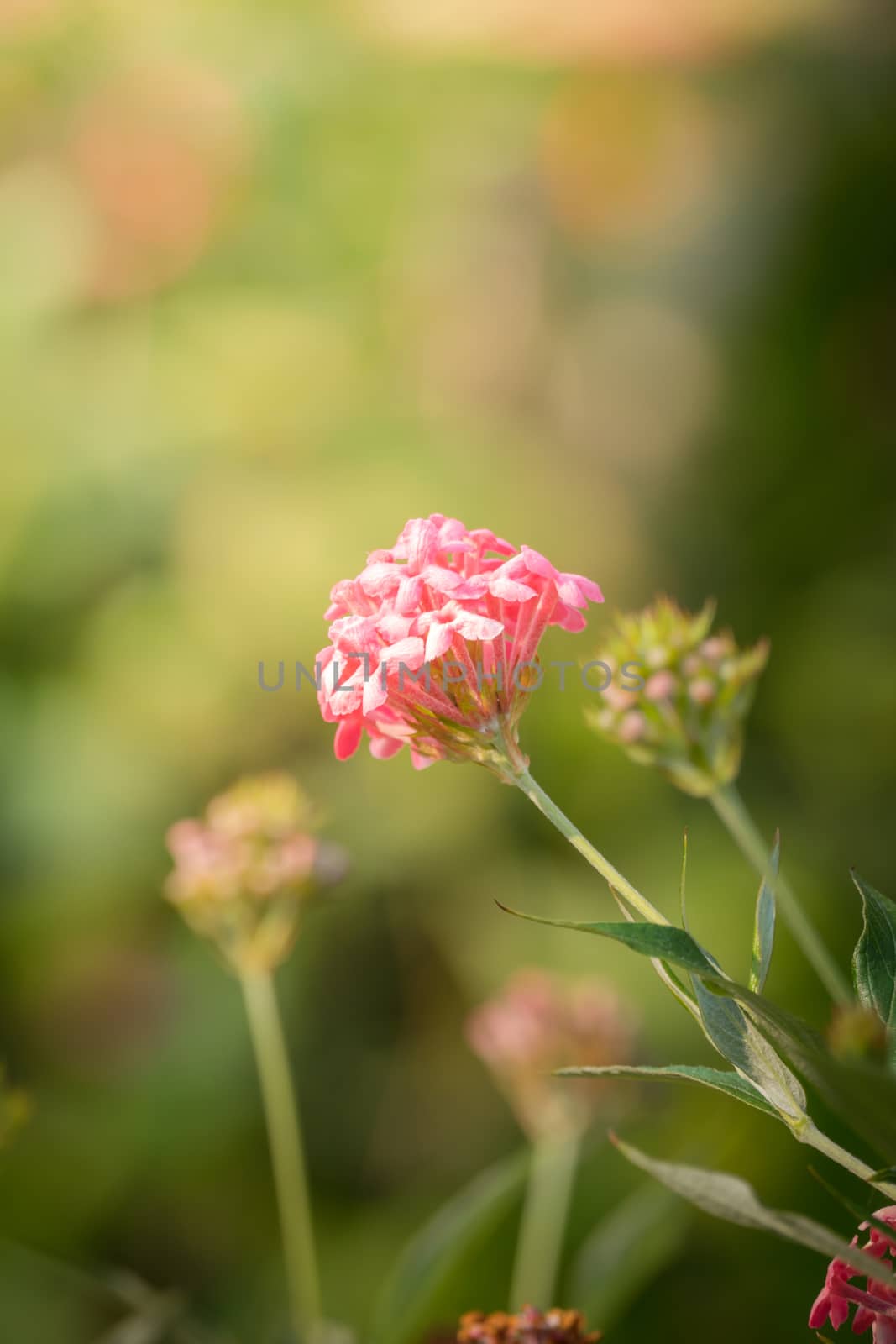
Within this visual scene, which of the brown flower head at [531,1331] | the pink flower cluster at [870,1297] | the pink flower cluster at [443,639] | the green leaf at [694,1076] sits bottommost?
the brown flower head at [531,1331]

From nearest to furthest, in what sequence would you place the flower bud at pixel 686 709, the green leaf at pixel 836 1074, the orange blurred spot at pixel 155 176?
the green leaf at pixel 836 1074 < the flower bud at pixel 686 709 < the orange blurred spot at pixel 155 176

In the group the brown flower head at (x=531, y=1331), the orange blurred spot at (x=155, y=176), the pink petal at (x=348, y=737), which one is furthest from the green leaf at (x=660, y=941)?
the orange blurred spot at (x=155, y=176)

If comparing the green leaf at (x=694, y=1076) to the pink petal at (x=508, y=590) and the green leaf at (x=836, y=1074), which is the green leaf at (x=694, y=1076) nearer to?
the green leaf at (x=836, y=1074)

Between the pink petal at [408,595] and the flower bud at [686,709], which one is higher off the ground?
the pink petal at [408,595]

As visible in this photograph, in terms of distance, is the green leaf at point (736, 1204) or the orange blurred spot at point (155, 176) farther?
the orange blurred spot at point (155, 176)

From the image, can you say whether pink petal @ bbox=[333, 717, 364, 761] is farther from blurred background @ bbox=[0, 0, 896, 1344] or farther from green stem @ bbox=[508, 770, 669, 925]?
blurred background @ bbox=[0, 0, 896, 1344]

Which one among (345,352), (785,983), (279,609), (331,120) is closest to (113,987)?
(279,609)
